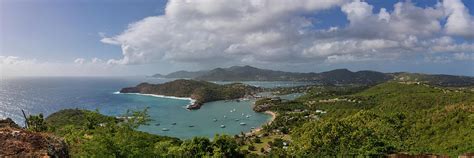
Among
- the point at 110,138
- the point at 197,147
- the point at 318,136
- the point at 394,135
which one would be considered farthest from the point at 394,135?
the point at 110,138

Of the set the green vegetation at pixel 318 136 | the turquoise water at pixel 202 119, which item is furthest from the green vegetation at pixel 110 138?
the turquoise water at pixel 202 119

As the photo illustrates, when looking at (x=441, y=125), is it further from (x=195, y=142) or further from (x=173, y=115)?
(x=173, y=115)

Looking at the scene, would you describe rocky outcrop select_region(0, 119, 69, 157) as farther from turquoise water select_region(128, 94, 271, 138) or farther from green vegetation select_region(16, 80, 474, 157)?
turquoise water select_region(128, 94, 271, 138)

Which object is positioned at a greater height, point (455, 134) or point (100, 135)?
point (100, 135)

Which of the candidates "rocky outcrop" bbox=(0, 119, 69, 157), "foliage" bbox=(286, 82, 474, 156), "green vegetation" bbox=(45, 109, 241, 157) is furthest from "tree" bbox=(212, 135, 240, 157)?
"rocky outcrop" bbox=(0, 119, 69, 157)

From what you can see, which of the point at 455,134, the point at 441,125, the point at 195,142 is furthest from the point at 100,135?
the point at 441,125

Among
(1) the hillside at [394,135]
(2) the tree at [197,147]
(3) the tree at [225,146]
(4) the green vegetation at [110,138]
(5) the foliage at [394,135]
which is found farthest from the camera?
(3) the tree at [225,146]

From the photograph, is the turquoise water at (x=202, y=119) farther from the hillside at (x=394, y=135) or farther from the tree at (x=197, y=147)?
the tree at (x=197, y=147)

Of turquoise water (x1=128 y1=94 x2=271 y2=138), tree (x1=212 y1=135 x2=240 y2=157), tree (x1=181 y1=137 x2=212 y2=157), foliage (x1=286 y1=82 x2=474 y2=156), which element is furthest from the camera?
turquoise water (x1=128 y1=94 x2=271 y2=138)
